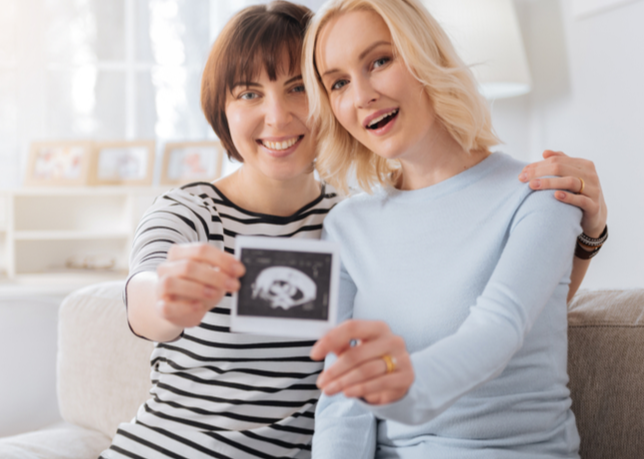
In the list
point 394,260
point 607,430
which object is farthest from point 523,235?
point 607,430

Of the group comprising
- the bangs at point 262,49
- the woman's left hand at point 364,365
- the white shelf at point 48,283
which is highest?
the bangs at point 262,49

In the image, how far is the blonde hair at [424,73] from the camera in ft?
3.32

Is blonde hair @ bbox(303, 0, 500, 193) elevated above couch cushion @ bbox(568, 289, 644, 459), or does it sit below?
above

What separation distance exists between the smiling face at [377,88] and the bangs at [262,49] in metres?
0.12

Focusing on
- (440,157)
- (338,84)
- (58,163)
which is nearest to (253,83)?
(338,84)

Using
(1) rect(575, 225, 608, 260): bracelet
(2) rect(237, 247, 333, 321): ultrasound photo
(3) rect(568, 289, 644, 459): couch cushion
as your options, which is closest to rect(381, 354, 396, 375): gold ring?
(2) rect(237, 247, 333, 321): ultrasound photo

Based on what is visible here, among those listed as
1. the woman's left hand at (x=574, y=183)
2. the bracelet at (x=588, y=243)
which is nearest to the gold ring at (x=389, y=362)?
the woman's left hand at (x=574, y=183)

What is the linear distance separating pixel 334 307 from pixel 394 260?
0.37m

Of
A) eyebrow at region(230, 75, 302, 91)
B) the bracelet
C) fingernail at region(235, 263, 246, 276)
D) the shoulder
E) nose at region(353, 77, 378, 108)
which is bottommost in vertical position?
fingernail at region(235, 263, 246, 276)

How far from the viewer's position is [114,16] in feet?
10.6

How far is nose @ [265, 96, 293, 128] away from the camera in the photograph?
1157 millimetres

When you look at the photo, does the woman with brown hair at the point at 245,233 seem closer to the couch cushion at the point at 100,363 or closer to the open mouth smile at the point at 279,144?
the open mouth smile at the point at 279,144

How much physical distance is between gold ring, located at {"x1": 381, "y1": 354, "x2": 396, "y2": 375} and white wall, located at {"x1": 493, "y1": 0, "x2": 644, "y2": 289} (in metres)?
1.98

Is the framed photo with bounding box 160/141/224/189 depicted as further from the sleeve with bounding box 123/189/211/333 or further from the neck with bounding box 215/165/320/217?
the sleeve with bounding box 123/189/211/333
